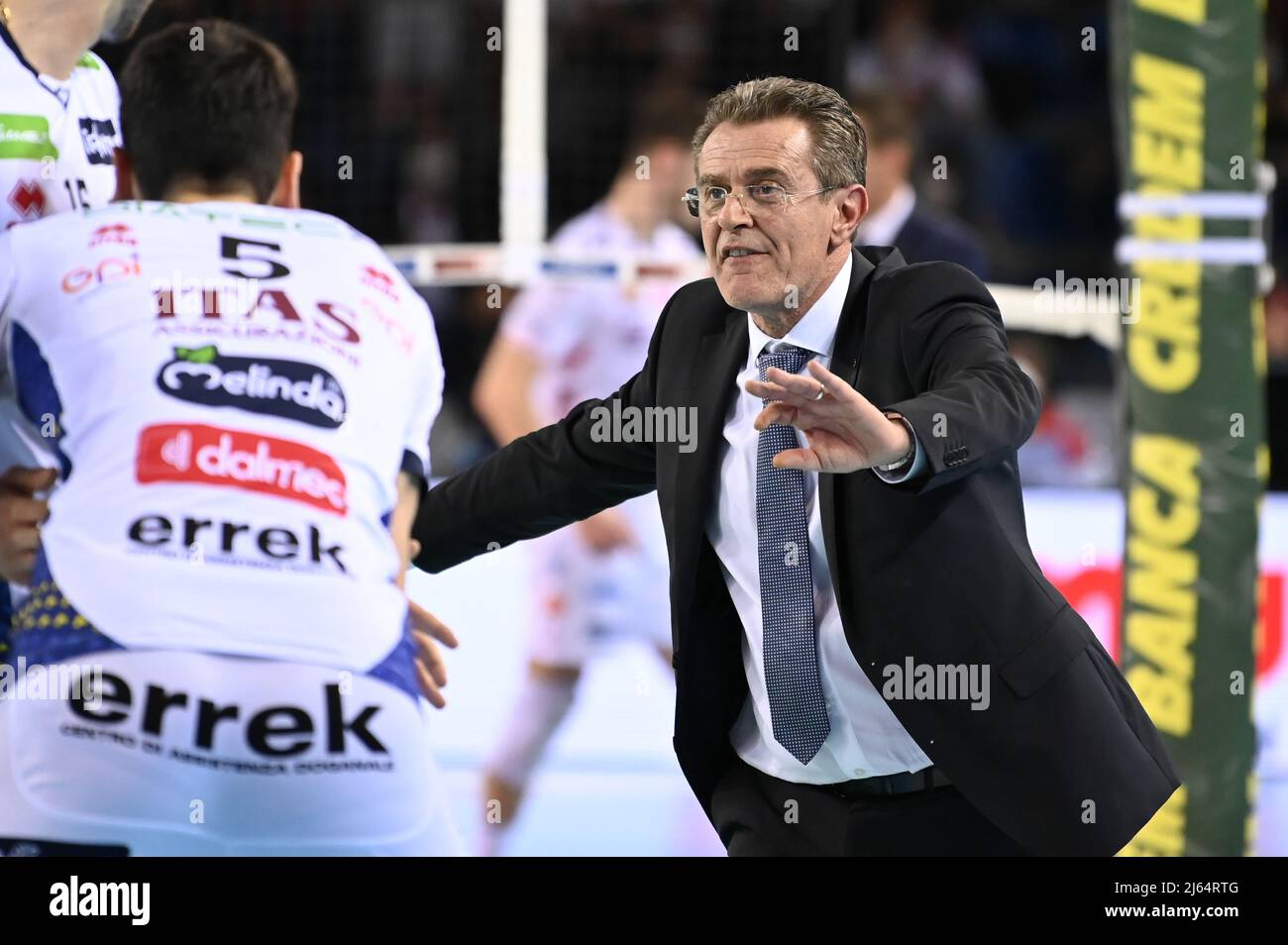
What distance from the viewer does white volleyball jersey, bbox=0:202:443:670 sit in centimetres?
242

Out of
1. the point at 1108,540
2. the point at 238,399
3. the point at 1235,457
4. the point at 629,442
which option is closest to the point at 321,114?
the point at 1108,540

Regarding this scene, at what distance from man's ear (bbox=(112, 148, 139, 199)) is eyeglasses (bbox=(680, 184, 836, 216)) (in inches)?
37.5

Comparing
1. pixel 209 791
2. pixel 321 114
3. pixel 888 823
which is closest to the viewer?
pixel 209 791

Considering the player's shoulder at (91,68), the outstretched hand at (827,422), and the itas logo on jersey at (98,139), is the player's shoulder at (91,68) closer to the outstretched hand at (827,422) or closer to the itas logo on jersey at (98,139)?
the itas logo on jersey at (98,139)

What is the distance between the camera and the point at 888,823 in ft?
9.24

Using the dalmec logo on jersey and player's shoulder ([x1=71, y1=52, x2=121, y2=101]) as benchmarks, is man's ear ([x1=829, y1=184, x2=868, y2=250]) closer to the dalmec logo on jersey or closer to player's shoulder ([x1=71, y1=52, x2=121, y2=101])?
the dalmec logo on jersey

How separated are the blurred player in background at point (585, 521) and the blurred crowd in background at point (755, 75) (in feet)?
1.18

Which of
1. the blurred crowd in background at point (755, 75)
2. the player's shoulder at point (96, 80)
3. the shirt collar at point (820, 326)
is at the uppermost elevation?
the blurred crowd in background at point (755, 75)

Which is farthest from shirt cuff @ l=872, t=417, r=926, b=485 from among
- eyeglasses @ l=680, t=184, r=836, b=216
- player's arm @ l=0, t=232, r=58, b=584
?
player's arm @ l=0, t=232, r=58, b=584

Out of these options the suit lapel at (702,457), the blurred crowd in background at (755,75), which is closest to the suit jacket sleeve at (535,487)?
the suit lapel at (702,457)

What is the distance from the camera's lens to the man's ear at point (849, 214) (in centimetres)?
297

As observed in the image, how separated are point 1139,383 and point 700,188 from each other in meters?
2.25
